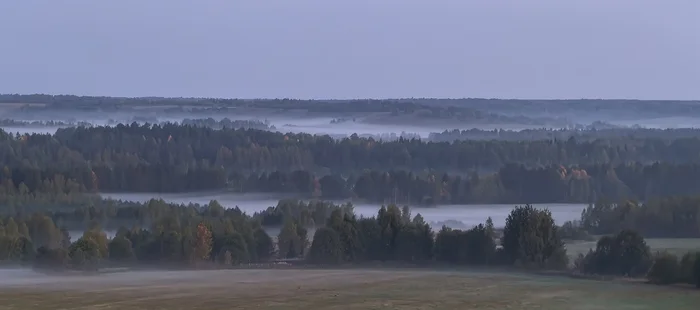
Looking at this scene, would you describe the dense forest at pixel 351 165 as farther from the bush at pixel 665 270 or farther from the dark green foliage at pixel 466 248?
the bush at pixel 665 270

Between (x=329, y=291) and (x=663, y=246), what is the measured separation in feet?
31.2

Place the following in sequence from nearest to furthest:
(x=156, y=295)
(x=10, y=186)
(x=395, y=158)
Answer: (x=156, y=295) < (x=10, y=186) < (x=395, y=158)

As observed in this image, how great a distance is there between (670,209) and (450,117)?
6239 centimetres

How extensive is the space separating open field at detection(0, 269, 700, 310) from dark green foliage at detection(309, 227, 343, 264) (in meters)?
2.29

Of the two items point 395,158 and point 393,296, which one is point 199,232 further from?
point 395,158

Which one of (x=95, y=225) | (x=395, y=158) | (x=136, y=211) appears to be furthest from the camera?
(x=395, y=158)

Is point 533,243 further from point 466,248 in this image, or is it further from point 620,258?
point 620,258

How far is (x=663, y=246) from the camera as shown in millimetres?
33312

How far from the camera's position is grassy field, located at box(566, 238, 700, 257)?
32.4m

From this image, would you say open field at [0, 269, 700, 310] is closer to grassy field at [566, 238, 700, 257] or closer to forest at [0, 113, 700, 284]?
forest at [0, 113, 700, 284]

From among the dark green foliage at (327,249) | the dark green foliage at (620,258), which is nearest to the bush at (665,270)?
the dark green foliage at (620,258)

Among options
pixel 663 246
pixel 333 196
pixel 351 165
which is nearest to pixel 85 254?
pixel 663 246

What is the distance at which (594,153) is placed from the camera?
238 feet

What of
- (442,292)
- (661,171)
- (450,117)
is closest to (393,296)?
(442,292)
